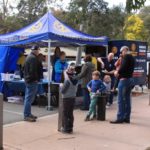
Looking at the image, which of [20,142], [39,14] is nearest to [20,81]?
[20,142]

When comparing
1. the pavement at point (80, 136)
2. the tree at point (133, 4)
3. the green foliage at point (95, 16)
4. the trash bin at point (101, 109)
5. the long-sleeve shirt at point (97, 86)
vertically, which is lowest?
the pavement at point (80, 136)

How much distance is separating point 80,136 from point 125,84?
6.49ft

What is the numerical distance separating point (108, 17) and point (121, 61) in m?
24.5

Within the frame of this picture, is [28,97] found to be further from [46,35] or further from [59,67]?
[59,67]

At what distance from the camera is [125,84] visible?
32.7 ft

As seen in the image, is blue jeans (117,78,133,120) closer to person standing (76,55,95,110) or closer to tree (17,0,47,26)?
person standing (76,55,95,110)

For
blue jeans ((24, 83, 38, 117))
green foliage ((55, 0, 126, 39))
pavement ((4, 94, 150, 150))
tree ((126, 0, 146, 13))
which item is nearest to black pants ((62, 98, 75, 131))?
pavement ((4, 94, 150, 150))

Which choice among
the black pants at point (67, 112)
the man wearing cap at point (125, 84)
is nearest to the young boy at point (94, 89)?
the man wearing cap at point (125, 84)

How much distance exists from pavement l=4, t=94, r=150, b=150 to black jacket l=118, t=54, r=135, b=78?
1.19 m

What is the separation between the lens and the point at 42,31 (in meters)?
12.6

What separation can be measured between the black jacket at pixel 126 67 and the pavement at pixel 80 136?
119 centimetres

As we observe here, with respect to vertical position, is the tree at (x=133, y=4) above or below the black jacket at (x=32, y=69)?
above

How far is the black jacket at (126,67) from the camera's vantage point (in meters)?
9.83

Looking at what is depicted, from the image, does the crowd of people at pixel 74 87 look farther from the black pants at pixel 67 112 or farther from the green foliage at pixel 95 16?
the green foliage at pixel 95 16
